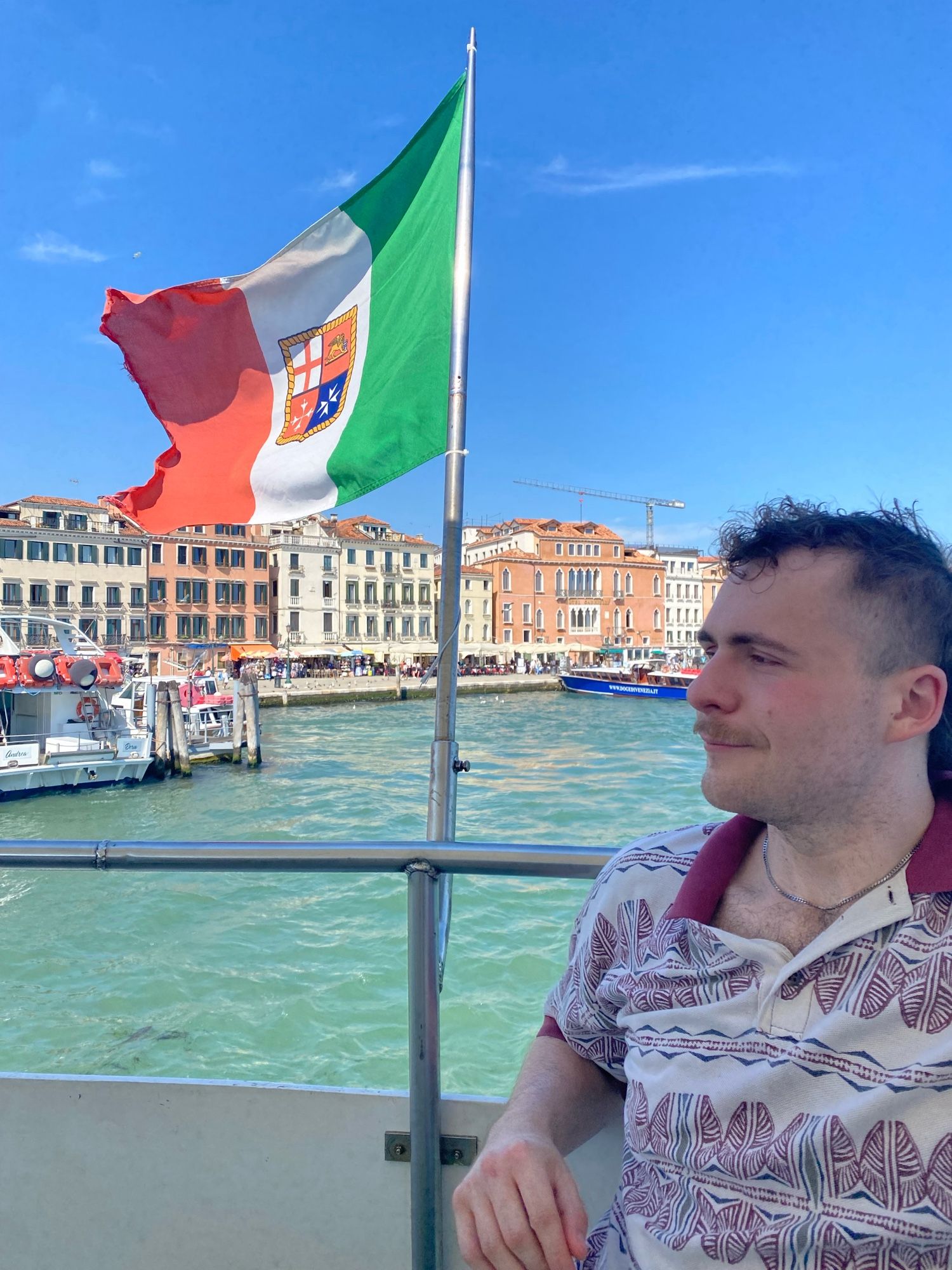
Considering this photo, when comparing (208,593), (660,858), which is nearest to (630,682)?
(208,593)

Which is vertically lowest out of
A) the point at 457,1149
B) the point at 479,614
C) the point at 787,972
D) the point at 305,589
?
the point at 457,1149

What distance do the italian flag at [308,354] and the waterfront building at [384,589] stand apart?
46339 mm

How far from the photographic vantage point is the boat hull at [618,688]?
132 feet

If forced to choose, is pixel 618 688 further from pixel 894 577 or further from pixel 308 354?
pixel 894 577

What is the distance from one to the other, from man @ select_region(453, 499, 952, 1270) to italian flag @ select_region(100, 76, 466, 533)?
1.94 meters

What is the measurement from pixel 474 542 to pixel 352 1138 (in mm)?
58923

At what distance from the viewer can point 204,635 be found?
45375mm

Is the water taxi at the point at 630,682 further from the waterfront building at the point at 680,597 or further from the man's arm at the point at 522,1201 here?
the man's arm at the point at 522,1201

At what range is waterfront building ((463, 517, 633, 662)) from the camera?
56438 millimetres

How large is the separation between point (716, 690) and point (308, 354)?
8.09ft

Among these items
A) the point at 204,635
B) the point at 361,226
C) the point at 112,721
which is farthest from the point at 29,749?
the point at 204,635

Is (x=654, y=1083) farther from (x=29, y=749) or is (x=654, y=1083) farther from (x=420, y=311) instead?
(x=29, y=749)

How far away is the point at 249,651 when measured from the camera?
41.2 m

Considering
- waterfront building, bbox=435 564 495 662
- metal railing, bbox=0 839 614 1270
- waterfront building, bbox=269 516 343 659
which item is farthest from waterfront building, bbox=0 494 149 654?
metal railing, bbox=0 839 614 1270
